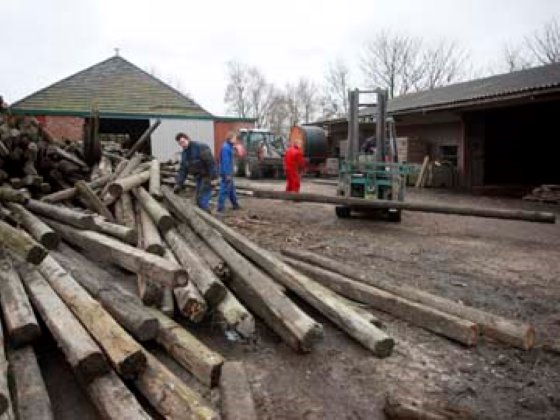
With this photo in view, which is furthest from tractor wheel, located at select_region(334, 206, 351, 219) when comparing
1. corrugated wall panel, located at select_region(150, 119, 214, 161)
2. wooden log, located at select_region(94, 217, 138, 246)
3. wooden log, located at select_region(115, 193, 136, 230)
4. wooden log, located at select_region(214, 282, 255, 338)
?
corrugated wall panel, located at select_region(150, 119, 214, 161)

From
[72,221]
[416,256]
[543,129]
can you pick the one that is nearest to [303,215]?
[416,256]

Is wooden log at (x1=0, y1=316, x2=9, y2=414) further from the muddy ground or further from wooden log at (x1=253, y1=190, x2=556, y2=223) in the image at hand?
wooden log at (x1=253, y1=190, x2=556, y2=223)

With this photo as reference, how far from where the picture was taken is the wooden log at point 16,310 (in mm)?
3871

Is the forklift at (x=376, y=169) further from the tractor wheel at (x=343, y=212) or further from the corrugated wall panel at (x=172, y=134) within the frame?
the corrugated wall panel at (x=172, y=134)

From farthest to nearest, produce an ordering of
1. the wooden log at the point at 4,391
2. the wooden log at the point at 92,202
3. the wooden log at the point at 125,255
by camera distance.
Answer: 1. the wooden log at the point at 92,202
2. the wooden log at the point at 125,255
3. the wooden log at the point at 4,391

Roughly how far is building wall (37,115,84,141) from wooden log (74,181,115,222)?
1825 centimetres

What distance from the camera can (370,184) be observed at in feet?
35.8

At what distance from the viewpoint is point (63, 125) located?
82.1 ft

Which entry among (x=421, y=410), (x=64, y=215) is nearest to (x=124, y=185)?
(x=64, y=215)

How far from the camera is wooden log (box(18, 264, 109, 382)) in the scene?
344cm

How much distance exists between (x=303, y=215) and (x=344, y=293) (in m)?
6.86

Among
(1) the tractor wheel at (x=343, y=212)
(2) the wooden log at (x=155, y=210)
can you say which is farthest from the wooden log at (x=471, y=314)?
(1) the tractor wheel at (x=343, y=212)

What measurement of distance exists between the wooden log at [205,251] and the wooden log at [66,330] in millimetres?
1526

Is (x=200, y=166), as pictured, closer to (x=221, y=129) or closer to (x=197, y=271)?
(x=197, y=271)
